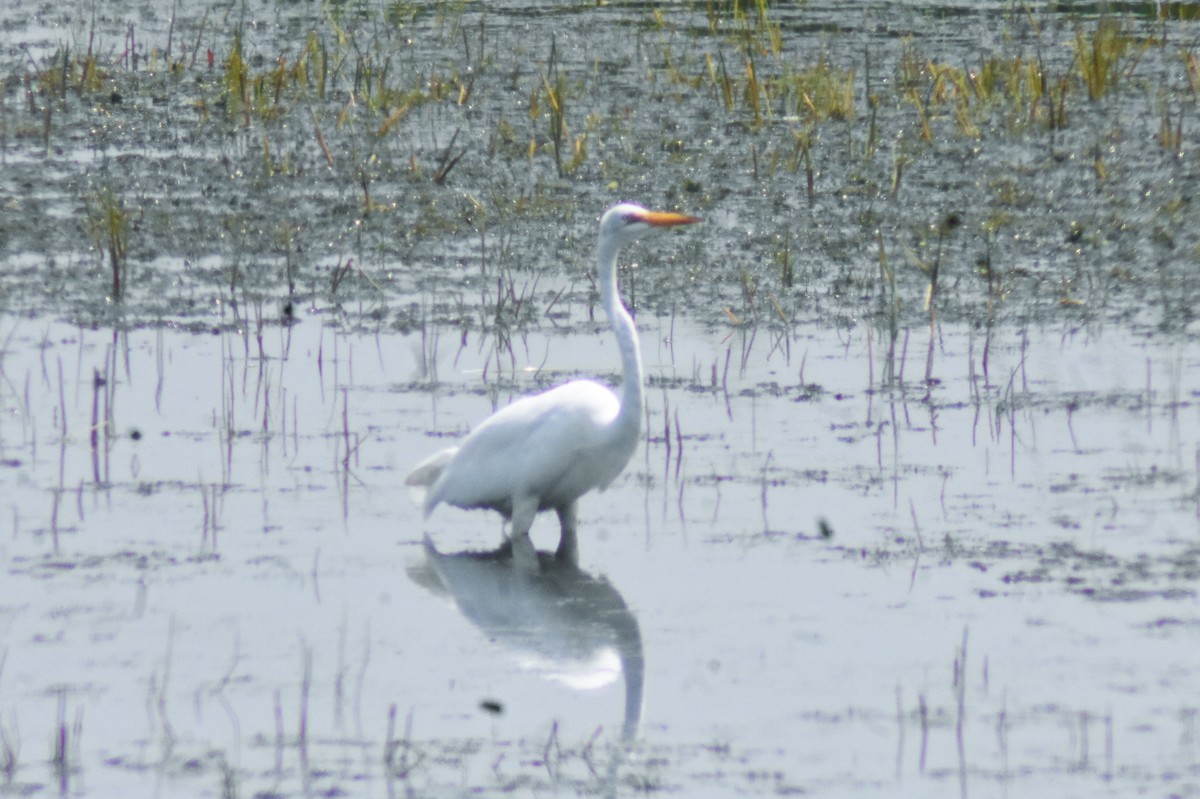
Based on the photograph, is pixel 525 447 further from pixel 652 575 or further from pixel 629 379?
pixel 652 575

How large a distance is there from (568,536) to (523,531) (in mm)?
140

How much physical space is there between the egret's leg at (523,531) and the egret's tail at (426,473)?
0.97 ft

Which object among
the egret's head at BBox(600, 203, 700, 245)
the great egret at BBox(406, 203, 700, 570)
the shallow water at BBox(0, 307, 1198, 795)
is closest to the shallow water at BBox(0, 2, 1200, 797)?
the shallow water at BBox(0, 307, 1198, 795)

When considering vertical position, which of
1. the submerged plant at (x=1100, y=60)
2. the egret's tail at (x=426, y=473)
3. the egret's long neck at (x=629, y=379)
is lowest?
the egret's tail at (x=426, y=473)

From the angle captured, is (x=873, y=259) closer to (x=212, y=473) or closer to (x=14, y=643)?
(x=212, y=473)

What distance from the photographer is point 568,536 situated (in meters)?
6.24

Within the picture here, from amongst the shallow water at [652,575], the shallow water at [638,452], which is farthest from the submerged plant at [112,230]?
the shallow water at [652,575]

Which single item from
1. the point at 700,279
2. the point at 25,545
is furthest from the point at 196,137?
the point at 25,545

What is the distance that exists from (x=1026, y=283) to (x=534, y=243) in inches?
87.7

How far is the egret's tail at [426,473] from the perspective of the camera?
6348 mm

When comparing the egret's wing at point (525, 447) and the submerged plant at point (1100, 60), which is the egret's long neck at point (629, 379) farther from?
the submerged plant at point (1100, 60)

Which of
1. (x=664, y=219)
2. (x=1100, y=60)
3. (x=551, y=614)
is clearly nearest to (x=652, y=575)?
(x=551, y=614)

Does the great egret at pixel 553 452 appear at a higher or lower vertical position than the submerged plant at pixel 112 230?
lower

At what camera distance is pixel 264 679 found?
16.5ft
